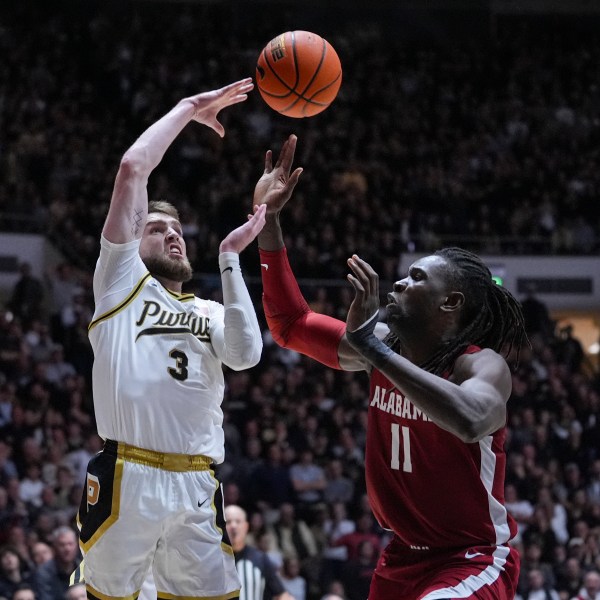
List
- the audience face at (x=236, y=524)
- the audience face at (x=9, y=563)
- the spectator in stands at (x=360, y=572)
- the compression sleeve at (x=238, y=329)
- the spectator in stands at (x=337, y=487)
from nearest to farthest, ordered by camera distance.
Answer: the compression sleeve at (x=238, y=329)
the audience face at (x=236, y=524)
the audience face at (x=9, y=563)
the spectator in stands at (x=360, y=572)
the spectator in stands at (x=337, y=487)

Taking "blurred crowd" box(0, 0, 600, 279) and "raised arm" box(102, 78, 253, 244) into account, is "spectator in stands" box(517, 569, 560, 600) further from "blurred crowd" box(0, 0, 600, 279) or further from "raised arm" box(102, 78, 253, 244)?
"raised arm" box(102, 78, 253, 244)

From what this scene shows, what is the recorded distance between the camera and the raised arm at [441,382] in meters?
3.84

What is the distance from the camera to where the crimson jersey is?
4.18 metres

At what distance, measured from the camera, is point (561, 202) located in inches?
757

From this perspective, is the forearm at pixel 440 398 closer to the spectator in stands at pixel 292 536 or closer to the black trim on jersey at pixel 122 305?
the black trim on jersey at pixel 122 305

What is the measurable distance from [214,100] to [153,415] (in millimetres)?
1500

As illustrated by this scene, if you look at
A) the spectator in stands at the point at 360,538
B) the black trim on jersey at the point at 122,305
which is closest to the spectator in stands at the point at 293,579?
the spectator in stands at the point at 360,538

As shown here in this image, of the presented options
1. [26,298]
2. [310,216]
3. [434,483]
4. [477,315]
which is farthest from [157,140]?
[310,216]

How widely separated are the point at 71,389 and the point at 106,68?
28.1 ft

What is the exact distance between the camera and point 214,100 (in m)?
5.04

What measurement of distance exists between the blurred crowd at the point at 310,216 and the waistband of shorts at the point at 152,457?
195 inches

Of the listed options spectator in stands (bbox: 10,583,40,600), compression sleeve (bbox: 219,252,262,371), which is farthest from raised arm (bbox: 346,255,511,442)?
spectator in stands (bbox: 10,583,40,600)

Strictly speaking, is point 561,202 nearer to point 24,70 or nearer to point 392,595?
point 24,70

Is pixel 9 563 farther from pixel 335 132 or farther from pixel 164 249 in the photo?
pixel 335 132
